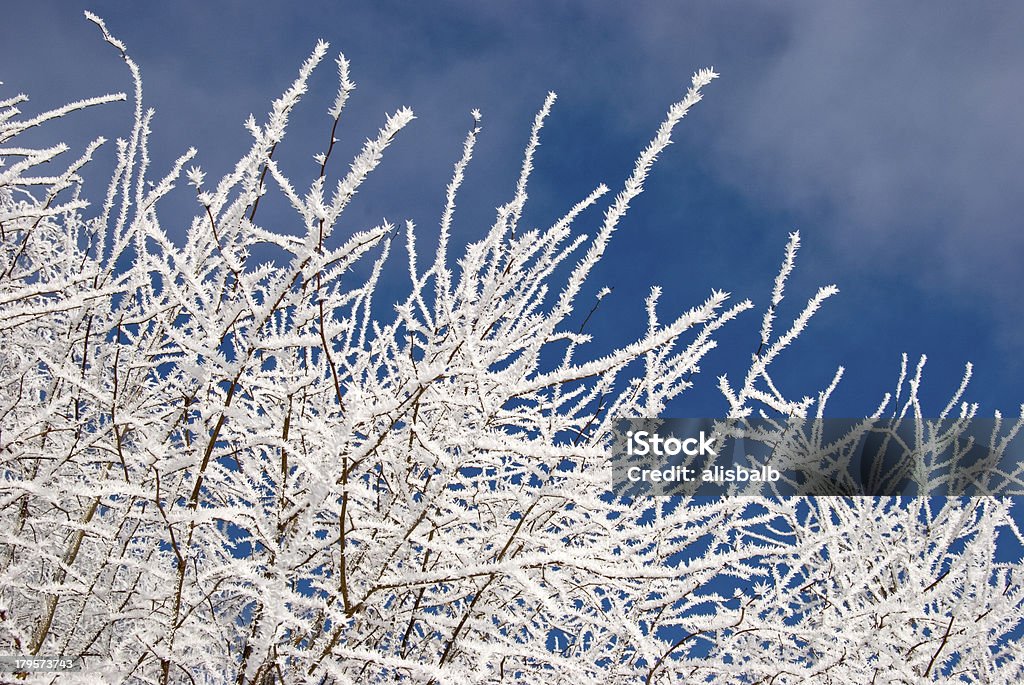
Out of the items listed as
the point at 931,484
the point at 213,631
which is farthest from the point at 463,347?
the point at 931,484

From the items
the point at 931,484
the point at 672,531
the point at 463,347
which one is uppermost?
the point at 931,484

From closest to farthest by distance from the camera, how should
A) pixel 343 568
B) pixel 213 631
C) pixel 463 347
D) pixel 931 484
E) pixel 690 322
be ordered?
pixel 690 322 → pixel 343 568 → pixel 463 347 → pixel 213 631 → pixel 931 484

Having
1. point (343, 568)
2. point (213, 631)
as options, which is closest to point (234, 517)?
point (343, 568)

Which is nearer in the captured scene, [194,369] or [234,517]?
[194,369]

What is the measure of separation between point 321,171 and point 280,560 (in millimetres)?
1018

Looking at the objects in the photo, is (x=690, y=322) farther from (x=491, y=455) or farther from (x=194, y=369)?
(x=194, y=369)

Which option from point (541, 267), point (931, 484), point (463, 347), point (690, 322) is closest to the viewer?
point (690, 322)

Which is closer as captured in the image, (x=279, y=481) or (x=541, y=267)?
(x=279, y=481)

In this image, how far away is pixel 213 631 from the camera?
2.42 m

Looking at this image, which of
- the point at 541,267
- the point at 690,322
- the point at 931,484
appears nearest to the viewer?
the point at 690,322

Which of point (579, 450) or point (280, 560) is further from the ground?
point (579, 450)

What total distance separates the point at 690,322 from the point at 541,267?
3.53ft

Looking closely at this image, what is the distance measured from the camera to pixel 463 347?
7.27 ft

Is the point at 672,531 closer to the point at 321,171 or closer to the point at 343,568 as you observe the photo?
the point at 343,568
